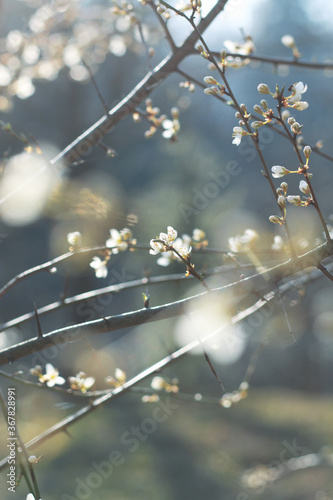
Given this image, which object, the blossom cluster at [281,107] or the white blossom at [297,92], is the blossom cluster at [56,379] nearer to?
the blossom cluster at [281,107]

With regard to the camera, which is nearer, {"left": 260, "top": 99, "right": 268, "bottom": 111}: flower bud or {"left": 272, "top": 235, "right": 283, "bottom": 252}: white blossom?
{"left": 260, "top": 99, "right": 268, "bottom": 111}: flower bud

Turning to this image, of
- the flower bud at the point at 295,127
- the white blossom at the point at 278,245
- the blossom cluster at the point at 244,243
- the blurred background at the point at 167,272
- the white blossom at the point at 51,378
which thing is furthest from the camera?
the blurred background at the point at 167,272

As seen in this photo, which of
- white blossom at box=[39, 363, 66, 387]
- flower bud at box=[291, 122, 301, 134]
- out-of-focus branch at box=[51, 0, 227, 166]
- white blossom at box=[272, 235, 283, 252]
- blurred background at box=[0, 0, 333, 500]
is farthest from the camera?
blurred background at box=[0, 0, 333, 500]

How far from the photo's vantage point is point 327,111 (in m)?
11.1

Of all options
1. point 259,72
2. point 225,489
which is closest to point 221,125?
point 259,72

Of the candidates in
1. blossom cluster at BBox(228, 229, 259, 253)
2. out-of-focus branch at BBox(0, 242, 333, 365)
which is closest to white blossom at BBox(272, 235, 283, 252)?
blossom cluster at BBox(228, 229, 259, 253)

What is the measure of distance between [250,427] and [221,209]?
15.0ft

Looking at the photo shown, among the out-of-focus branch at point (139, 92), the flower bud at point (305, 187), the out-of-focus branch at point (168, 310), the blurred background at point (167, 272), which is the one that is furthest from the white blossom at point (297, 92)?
the blurred background at point (167, 272)

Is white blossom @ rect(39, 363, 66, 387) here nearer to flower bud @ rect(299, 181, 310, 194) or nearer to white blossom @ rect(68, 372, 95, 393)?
white blossom @ rect(68, 372, 95, 393)

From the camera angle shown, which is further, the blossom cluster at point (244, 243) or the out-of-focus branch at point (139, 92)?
the blossom cluster at point (244, 243)

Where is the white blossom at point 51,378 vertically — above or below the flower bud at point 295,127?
below

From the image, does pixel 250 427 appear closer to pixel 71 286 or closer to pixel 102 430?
pixel 102 430

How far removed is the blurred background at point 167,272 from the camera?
5.51 metres

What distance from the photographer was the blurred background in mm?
5512
